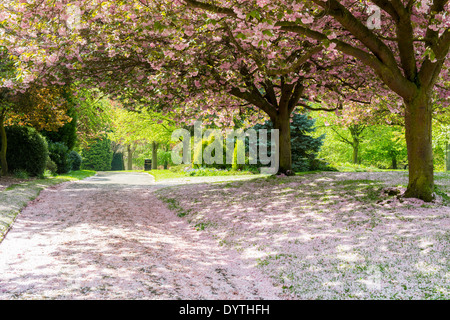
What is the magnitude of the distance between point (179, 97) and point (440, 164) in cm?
3941

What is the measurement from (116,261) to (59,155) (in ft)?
65.1

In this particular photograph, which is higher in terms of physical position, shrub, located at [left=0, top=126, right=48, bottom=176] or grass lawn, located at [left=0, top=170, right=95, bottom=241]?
shrub, located at [left=0, top=126, right=48, bottom=176]

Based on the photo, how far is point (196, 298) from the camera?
14.5 feet

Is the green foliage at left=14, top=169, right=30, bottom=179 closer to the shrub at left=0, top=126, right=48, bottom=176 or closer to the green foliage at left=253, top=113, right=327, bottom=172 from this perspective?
the shrub at left=0, top=126, right=48, bottom=176

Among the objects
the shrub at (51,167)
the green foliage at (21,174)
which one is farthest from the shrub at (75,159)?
the green foliage at (21,174)

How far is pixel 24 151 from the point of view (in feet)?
61.0

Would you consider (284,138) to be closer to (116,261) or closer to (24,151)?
(116,261)

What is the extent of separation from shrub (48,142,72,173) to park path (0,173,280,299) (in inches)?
557

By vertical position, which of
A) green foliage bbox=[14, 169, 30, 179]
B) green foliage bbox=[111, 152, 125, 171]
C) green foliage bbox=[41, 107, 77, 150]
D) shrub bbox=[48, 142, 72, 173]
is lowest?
green foliage bbox=[111, 152, 125, 171]

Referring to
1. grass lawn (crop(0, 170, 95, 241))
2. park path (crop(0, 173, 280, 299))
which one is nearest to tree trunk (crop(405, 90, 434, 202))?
park path (crop(0, 173, 280, 299))

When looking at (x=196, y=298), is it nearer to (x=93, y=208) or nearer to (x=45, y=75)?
(x=93, y=208)

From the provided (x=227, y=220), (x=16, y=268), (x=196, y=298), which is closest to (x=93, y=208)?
(x=227, y=220)

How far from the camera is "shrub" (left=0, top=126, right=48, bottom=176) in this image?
61.1ft

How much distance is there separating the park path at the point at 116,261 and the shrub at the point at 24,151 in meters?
9.82
